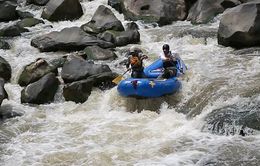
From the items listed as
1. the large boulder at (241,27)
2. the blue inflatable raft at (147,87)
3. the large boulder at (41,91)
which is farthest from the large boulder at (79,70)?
the large boulder at (241,27)

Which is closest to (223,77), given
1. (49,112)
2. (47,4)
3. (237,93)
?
(237,93)

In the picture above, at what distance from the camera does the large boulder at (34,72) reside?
11914mm

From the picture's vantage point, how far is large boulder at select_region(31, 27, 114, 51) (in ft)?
45.5

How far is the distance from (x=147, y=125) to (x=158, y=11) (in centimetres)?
735

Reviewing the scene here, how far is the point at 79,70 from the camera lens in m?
11.6

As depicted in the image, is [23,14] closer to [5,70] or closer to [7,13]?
[7,13]

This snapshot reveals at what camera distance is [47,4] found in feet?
58.1

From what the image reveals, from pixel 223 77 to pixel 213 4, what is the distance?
5530 millimetres

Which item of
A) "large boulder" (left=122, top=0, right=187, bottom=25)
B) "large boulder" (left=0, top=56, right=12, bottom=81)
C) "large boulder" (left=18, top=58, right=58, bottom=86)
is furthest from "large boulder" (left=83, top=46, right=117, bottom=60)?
"large boulder" (left=122, top=0, right=187, bottom=25)

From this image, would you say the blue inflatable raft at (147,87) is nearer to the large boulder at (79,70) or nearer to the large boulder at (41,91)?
the large boulder at (79,70)

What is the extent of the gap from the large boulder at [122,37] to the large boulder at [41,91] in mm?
3198

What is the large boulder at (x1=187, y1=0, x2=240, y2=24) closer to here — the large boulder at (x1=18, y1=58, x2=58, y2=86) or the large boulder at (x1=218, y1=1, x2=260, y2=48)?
the large boulder at (x1=218, y1=1, x2=260, y2=48)


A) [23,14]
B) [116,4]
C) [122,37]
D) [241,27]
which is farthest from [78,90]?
[23,14]

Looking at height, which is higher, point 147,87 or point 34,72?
point 147,87
